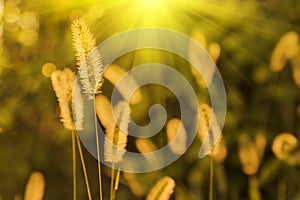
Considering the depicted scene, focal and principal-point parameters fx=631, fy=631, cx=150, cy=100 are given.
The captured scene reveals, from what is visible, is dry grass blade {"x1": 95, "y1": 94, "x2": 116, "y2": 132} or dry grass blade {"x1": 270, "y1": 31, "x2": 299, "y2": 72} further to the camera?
dry grass blade {"x1": 270, "y1": 31, "x2": 299, "y2": 72}

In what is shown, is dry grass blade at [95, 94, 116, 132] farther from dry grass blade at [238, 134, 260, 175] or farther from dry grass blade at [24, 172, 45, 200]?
dry grass blade at [238, 134, 260, 175]

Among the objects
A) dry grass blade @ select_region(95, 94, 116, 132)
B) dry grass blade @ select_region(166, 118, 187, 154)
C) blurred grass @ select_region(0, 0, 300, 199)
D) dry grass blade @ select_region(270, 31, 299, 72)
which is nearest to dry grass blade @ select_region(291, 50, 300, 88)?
dry grass blade @ select_region(270, 31, 299, 72)

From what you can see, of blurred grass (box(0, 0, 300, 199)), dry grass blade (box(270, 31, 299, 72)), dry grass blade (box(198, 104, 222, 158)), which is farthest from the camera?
blurred grass (box(0, 0, 300, 199))

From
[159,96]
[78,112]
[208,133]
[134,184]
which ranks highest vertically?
[78,112]

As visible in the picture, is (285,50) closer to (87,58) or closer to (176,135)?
(176,135)

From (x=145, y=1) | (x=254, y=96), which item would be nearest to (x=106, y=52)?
(x=145, y=1)

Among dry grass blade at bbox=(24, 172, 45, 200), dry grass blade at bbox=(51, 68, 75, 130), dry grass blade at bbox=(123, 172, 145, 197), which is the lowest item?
dry grass blade at bbox=(123, 172, 145, 197)

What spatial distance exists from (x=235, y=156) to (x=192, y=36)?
1.27 feet

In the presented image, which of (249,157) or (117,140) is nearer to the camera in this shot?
(117,140)

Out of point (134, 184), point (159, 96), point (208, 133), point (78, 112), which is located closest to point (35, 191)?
point (78, 112)

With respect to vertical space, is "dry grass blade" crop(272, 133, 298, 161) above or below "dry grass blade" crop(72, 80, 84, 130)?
below

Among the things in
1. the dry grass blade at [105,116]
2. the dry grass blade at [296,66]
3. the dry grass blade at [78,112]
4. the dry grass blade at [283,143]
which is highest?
the dry grass blade at [78,112]

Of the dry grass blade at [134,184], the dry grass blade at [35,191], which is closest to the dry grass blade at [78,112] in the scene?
the dry grass blade at [35,191]

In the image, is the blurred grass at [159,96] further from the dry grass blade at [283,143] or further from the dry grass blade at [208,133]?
the dry grass blade at [208,133]
